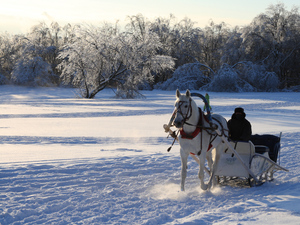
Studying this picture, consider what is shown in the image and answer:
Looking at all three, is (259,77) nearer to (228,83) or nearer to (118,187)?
(228,83)

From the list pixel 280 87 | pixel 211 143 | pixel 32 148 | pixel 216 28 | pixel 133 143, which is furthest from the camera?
pixel 216 28

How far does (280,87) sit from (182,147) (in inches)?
1528

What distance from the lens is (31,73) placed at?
3825 cm

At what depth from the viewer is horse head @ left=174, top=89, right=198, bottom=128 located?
212 inches

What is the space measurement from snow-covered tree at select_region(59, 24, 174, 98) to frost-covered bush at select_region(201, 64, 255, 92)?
24.1 ft

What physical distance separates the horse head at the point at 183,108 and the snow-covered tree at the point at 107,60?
24226 millimetres

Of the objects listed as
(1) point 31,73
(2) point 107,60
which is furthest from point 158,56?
(1) point 31,73

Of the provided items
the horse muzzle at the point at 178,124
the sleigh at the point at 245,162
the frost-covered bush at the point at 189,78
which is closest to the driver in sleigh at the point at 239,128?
the sleigh at the point at 245,162

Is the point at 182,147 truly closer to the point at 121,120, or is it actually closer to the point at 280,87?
the point at 121,120

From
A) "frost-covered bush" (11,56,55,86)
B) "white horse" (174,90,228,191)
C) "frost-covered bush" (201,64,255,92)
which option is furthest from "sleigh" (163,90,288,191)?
"frost-covered bush" (11,56,55,86)

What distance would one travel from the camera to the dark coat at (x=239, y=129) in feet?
21.9

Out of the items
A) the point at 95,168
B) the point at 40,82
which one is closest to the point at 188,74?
the point at 40,82

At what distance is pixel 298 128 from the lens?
45.0 feet

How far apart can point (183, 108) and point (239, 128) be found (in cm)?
170
